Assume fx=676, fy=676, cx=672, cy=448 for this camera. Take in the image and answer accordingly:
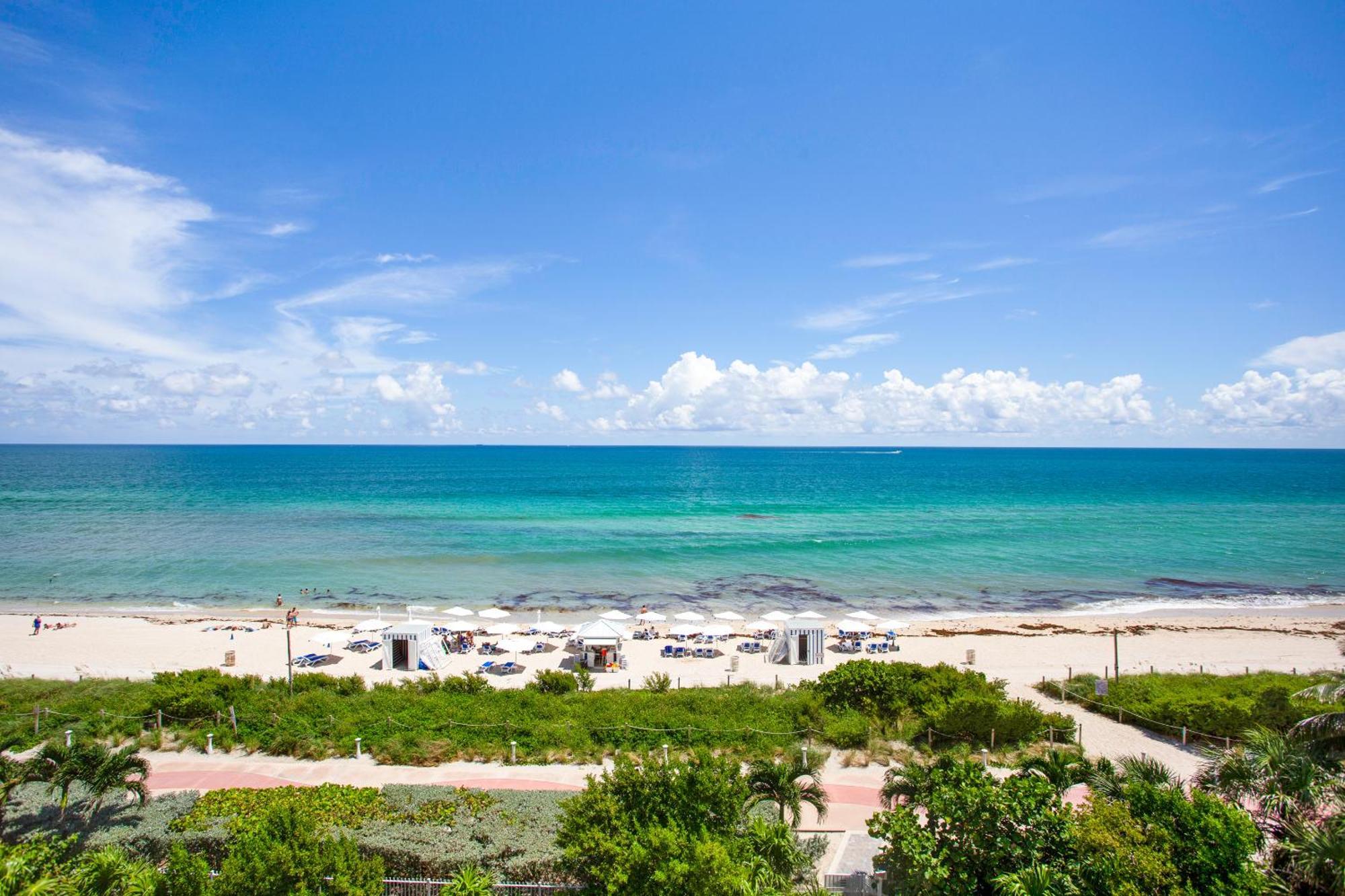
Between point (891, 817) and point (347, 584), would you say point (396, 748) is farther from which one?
point (347, 584)

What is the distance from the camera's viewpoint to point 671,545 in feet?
173

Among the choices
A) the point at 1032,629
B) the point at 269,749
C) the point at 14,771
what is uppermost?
the point at 14,771

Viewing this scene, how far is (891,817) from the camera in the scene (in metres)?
9.26

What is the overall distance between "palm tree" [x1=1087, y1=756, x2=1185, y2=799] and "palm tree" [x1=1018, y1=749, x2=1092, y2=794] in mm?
138

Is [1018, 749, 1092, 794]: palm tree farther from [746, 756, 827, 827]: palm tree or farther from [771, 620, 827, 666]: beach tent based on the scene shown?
[771, 620, 827, 666]: beach tent

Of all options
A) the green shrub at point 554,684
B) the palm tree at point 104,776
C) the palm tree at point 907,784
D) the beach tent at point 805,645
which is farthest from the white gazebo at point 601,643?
the palm tree at point 907,784

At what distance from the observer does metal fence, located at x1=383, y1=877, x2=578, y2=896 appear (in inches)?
380

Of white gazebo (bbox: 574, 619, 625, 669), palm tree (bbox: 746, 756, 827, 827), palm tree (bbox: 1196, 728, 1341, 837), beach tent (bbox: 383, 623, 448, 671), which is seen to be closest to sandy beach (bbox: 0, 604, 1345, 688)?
beach tent (bbox: 383, 623, 448, 671)

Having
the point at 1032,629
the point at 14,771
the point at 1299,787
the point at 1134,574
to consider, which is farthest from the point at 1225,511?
the point at 14,771

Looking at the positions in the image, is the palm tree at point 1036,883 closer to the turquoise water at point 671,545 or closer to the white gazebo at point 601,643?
the white gazebo at point 601,643

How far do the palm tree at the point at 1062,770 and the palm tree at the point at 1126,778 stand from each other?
0.14m

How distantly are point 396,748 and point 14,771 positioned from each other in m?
6.63

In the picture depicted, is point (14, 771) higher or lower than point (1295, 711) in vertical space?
higher

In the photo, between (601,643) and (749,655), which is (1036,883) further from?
(749,655)
